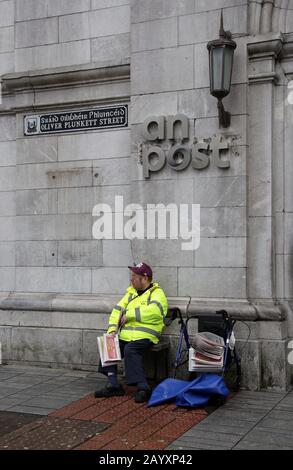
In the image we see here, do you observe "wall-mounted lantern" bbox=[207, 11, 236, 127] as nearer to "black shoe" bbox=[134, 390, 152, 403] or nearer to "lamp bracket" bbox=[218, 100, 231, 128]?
"lamp bracket" bbox=[218, 100, 231, 128]

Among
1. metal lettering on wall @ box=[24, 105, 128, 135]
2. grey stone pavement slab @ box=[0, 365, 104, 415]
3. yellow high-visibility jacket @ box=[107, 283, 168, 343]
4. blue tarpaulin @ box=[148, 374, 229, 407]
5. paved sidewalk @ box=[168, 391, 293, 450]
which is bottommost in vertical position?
paved sidewalk @ box=[168, 391, 293, 450]

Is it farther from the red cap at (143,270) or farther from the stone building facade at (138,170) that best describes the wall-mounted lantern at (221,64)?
the red cap at (143,270)

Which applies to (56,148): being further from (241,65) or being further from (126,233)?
(241,65)

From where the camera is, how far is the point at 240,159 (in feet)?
26.1

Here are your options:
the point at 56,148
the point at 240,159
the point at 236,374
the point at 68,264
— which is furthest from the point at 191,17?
the point at 236,374

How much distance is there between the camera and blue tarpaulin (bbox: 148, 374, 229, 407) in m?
6.90

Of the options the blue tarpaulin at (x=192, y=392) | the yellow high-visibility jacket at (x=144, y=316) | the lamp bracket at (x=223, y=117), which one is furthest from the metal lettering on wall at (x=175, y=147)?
the blue tarpaulin at (x=192, y=392)

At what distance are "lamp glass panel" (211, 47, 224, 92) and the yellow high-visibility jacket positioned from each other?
2.54m

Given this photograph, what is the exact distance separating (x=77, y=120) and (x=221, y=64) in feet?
7.92

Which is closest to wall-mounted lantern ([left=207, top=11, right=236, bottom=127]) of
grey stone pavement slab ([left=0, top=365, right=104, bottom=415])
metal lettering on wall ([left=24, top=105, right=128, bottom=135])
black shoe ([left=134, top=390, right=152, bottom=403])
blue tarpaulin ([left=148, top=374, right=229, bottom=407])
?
metal lettering on wall ([left=24, top=105, right=128, bottom=135])

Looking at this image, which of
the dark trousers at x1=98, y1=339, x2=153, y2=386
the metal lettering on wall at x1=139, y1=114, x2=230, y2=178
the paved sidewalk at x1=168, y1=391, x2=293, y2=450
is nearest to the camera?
the paved sidewalk at x1=168, y1=391, x2=293, y2=450

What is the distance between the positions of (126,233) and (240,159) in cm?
186

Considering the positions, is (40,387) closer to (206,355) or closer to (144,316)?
(144,316)

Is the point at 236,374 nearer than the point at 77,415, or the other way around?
the point at 77,415
